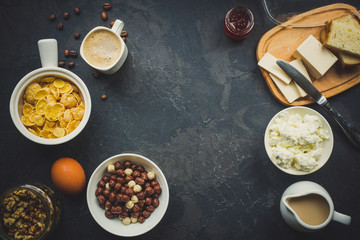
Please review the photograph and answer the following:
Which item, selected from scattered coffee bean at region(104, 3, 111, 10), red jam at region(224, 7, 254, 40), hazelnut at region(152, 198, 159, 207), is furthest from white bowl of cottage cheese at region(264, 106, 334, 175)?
scattered coffee bean at region(104, 3, 111, 10)

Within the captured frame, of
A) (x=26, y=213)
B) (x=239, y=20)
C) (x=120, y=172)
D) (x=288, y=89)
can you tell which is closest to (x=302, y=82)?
(x=288, y=89)

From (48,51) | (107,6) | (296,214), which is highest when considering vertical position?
(107,6)

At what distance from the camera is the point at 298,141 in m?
1.35

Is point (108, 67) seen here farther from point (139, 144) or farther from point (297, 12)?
point (297, 12)

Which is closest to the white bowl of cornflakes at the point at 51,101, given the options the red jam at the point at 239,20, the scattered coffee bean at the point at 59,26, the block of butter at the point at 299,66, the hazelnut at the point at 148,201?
the scattered coffee bean at the point at 59,26

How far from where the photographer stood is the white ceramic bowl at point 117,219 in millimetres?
1293

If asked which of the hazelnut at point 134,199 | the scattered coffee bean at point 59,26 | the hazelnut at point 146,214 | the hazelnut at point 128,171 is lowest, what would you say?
the hazelnut at point 146,214

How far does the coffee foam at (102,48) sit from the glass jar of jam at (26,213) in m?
0.73

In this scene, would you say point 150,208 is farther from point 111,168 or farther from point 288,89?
point 288,89

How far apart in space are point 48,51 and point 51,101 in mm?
244

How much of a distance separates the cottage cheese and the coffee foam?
0.91 m

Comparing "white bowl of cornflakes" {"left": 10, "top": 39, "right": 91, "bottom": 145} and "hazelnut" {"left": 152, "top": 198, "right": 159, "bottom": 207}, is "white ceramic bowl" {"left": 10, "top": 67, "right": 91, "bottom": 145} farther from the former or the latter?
→ "hazelnut" {"left": 152, "top": 198, "right": 159, "bottom": 207}

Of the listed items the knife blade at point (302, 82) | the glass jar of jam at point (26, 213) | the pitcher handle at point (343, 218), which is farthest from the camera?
the knife blade at point (302, 82)

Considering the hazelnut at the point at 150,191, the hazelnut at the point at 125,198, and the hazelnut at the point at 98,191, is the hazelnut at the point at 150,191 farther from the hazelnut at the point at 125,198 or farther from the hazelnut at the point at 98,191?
the hazelnut at the point at 98,191
